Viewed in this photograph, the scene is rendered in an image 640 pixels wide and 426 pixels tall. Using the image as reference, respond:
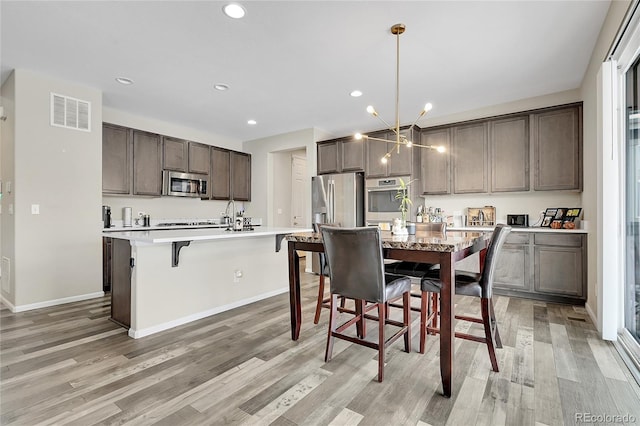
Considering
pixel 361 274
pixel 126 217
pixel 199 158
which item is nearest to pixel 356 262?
pixel 361 274

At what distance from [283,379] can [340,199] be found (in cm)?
346

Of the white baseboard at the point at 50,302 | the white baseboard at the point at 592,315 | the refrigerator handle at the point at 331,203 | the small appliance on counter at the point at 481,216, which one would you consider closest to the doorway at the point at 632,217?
the white baseboard at the point at 592,315

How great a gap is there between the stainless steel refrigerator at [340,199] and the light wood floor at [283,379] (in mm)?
2400

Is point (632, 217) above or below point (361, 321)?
above

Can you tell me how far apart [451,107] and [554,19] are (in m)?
2.00

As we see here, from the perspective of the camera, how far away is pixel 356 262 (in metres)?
2.00

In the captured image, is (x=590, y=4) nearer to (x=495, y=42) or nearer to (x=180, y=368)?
(x=495, y=42)

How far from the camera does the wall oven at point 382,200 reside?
475cm

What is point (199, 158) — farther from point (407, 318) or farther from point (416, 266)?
point (407, 318)

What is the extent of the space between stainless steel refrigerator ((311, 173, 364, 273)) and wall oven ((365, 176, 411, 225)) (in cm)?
14

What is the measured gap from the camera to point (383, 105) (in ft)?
14.2

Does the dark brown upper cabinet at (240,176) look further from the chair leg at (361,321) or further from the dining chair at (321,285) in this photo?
the chair leg at (361,321)

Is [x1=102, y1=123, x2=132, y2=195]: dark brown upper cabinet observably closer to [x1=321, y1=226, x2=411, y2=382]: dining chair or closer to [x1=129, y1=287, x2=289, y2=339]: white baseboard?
[x1=129, y1=287, x2=289, y2=339]: white baseboard

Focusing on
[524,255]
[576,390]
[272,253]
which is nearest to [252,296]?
[272,253]
